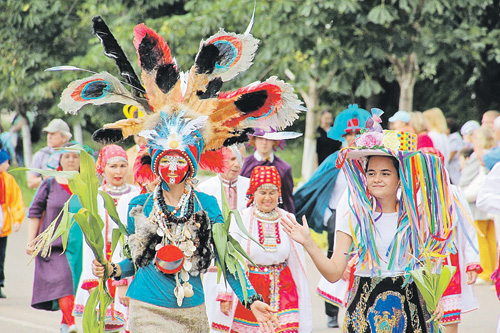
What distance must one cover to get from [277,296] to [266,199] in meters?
0.80

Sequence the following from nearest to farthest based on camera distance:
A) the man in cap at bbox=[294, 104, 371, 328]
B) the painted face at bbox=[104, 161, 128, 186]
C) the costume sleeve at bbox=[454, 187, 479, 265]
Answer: the costume sleeve at bbox=[454, 187, 479, 265], the painted face at bbox=[104, 161, 128, 186], the man in cap at bbox=[294, 104, 371, 328]

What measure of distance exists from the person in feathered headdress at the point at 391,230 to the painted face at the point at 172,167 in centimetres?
72

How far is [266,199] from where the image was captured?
7.04 m

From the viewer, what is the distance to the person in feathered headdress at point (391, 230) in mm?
4798

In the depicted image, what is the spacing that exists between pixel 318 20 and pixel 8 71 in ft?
31.7

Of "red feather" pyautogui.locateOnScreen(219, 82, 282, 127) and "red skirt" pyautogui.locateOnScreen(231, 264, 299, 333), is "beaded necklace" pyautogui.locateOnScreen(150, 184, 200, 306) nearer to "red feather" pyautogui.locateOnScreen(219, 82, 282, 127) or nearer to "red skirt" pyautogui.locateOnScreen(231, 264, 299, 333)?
"red feather" pyautogui.locateOnScreen(219, 82, 282, 127)

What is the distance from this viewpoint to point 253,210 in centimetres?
710

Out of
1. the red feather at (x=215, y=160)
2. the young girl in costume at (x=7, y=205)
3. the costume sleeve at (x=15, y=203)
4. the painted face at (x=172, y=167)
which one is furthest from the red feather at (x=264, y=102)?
the costume sleeve at (x=15, y=203)

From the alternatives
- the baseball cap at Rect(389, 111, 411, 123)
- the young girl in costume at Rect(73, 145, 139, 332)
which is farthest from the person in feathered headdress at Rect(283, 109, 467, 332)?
the baseball cap at Rect(389, 111, 411, 123)

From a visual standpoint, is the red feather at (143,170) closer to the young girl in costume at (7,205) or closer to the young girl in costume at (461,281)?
the young girl in costume at (461,281)

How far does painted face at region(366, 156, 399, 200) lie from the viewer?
4.93 metres

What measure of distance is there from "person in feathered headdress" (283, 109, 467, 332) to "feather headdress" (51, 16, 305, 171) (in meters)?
0.57

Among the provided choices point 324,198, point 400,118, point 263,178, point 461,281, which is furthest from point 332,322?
point 400,118

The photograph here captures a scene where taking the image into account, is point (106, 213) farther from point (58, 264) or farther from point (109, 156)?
point (58, 264)
